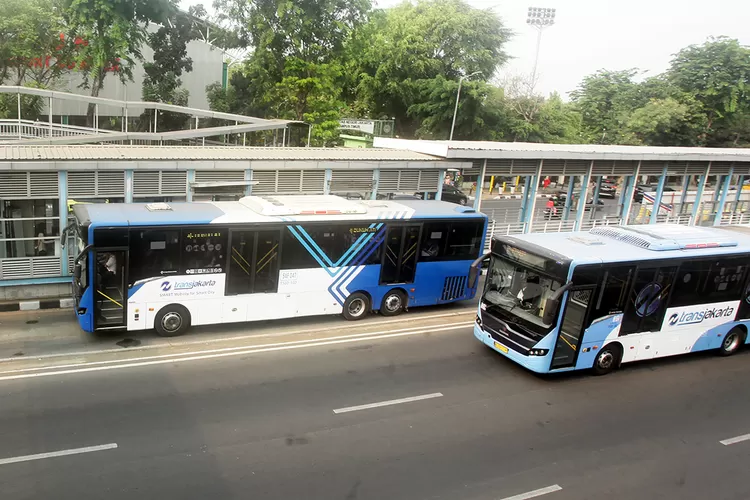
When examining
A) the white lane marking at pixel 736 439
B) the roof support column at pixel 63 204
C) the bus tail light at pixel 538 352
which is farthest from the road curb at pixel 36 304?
the white lane marking at pixel 736 439

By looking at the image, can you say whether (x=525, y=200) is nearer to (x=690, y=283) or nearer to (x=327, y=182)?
(x=327, y=182)

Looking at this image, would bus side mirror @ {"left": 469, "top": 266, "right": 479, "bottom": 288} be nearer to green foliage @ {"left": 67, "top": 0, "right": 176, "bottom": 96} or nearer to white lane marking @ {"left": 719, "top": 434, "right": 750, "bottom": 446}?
white lane marking @ {"left": 719, "top": 434, "right": 750, "bottom": 446}

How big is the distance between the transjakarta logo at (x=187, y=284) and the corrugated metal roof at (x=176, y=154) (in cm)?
372

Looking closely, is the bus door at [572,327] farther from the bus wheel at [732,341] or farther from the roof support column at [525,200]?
the roof support column at [525,200]

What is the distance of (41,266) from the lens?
13805 millimetres

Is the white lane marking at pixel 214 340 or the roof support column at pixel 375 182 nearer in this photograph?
the white lane marking at pixel 214 340

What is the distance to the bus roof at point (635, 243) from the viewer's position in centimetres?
1145

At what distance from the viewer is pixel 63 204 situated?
44.7ft

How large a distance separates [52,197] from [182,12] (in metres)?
33.1

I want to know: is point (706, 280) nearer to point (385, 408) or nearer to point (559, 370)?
point (559, 370)

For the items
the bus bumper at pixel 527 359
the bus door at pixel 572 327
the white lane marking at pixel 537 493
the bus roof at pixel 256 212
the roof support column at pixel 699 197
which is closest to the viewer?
the white lane marking at pixel 537 493

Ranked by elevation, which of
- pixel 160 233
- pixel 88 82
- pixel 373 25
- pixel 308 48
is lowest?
pixel 160 233

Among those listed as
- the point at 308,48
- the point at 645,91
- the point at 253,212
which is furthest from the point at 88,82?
the point at 645,91

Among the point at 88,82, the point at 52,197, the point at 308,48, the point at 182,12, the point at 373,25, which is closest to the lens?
the point at 52,197
